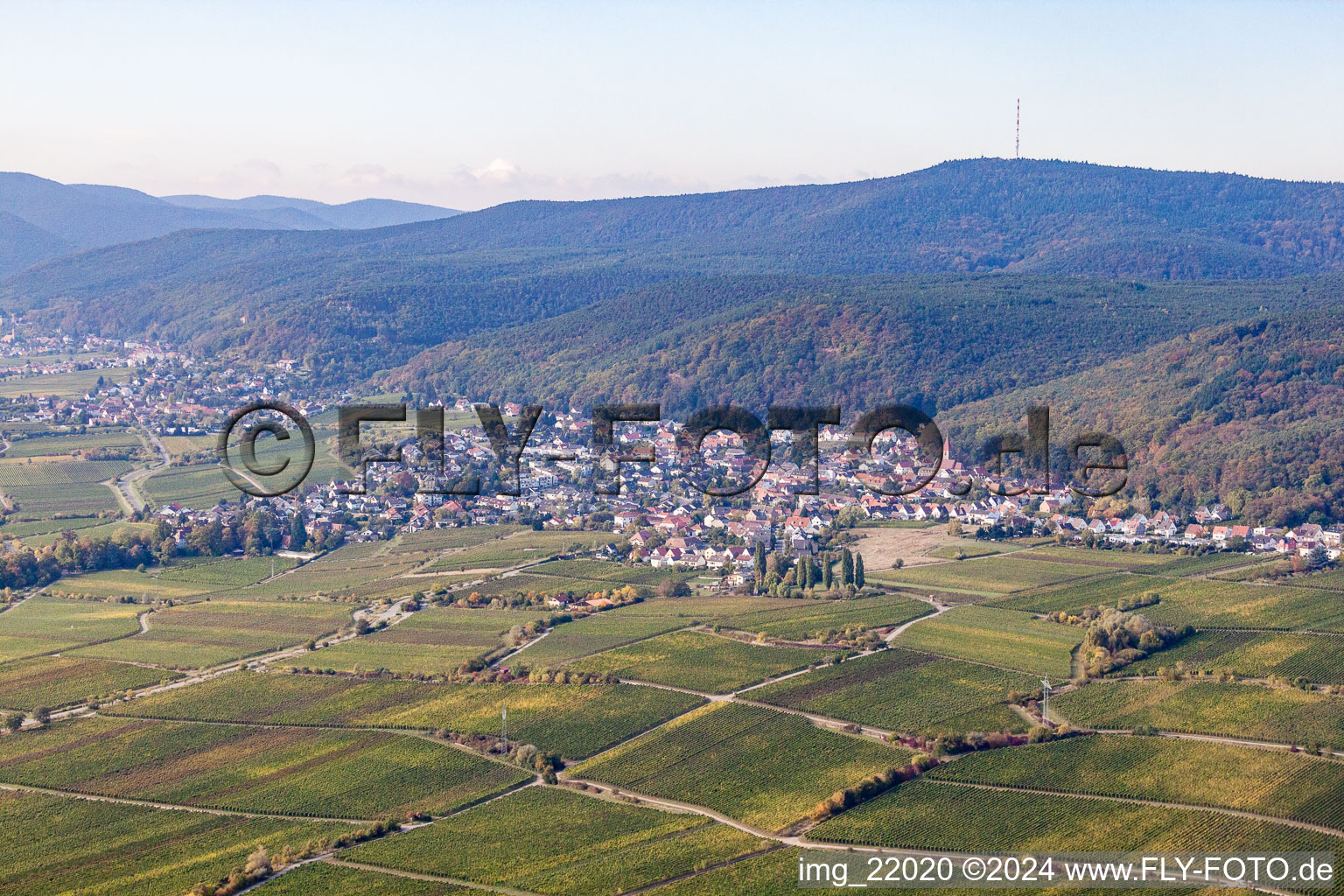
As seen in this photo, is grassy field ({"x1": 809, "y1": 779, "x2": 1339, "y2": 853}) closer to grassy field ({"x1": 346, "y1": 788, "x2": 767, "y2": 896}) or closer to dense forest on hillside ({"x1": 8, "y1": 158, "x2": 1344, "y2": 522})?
grassy field ({"x1": 346, "y1": 788, "x2": 767, "y2": 896})

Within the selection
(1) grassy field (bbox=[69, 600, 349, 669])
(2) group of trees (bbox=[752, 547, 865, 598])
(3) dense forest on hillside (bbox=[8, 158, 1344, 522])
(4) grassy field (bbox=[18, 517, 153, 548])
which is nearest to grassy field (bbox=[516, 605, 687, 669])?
(2) group of trees (bbox=[752, 547, 865, 598])

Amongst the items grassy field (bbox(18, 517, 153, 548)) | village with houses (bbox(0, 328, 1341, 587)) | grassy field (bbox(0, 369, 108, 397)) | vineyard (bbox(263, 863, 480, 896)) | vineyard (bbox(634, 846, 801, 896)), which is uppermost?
grassy field (bbox(0, 369, 108, 397))

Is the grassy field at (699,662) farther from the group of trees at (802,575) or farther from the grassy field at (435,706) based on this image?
the group of trees at (802,575)

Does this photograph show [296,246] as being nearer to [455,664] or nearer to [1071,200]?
[1071,200]

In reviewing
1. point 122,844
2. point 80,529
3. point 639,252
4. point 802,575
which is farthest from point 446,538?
point 639,252

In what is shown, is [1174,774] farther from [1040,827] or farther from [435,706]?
[435,706]

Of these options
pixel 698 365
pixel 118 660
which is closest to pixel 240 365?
pixel 698 365
